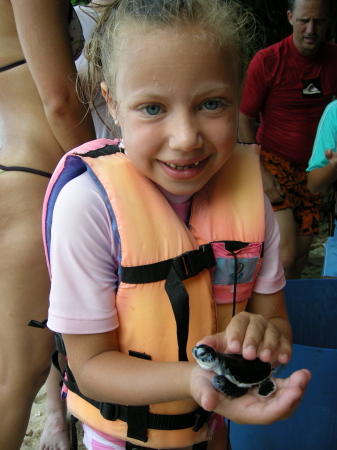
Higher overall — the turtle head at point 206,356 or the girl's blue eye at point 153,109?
the girl's blue eye at point 153,109

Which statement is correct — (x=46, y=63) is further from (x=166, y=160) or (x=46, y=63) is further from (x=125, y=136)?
(x=166, y=160)

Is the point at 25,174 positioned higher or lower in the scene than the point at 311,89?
lower

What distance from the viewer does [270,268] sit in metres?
1.44

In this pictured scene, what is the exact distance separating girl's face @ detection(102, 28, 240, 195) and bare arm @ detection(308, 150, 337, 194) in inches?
49.8

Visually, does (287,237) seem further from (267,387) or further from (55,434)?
(267,387)

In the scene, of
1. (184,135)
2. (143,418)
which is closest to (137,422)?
(143,418)

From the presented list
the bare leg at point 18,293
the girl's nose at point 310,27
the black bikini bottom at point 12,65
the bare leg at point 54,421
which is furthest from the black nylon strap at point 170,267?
the girl's nose at point 310,27

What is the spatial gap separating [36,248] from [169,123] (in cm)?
70

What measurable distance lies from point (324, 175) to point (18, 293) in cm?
174

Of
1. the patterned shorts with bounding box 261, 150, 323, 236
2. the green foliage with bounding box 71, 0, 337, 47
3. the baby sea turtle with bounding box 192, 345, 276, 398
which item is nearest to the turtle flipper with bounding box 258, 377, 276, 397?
the baby sea turtle with bounding box 192, 345, 276, 398

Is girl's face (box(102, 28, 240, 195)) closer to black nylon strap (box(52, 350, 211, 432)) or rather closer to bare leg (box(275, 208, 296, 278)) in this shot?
black nylon strap (box(52, 350, 211, 432))

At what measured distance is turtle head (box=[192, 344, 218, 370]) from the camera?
0.97m

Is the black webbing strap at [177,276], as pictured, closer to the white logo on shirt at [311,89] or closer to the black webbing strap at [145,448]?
the black webbing strap at [145,448]

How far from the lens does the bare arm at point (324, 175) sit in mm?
2340
